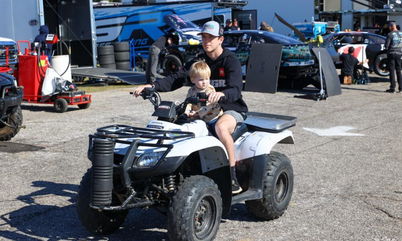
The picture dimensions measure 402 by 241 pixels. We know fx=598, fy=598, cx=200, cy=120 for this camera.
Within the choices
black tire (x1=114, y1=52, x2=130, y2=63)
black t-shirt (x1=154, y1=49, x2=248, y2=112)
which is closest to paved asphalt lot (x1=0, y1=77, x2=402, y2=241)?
black t-shirt (x1=154, y1=49, x2=248, y2=112)

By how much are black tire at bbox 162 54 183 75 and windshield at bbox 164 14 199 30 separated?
3.48 meters

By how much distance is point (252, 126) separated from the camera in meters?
5.58

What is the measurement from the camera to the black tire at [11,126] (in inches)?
370

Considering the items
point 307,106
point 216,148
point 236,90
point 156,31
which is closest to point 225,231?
point 216,148

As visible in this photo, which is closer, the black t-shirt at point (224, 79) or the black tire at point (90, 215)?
the black tire at point (90, 215)

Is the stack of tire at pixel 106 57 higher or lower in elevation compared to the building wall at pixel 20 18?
lower

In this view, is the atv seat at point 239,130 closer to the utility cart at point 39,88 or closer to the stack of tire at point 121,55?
the utility cart at point 39,88

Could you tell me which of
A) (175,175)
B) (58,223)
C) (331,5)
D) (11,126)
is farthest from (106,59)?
(331,5)

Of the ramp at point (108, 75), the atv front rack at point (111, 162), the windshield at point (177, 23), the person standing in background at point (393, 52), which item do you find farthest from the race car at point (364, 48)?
the atv front rack at point (111, 162)

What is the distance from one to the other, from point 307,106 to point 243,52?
367cm

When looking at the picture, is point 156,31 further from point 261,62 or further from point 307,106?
point 307,106

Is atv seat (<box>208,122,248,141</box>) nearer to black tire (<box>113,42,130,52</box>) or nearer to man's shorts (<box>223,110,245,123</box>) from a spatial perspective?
man's shorts (<box>223,110,245,123</box>)

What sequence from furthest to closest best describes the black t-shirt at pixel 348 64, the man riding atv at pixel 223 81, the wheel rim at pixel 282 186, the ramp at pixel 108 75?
the black t-shirt at pixel 348 64 → the ramp at pixel 108 75 → the wheel rim at pixel 282 186 → the man riding atv at pixel 223 81

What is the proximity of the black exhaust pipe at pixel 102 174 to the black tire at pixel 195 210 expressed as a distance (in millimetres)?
480
